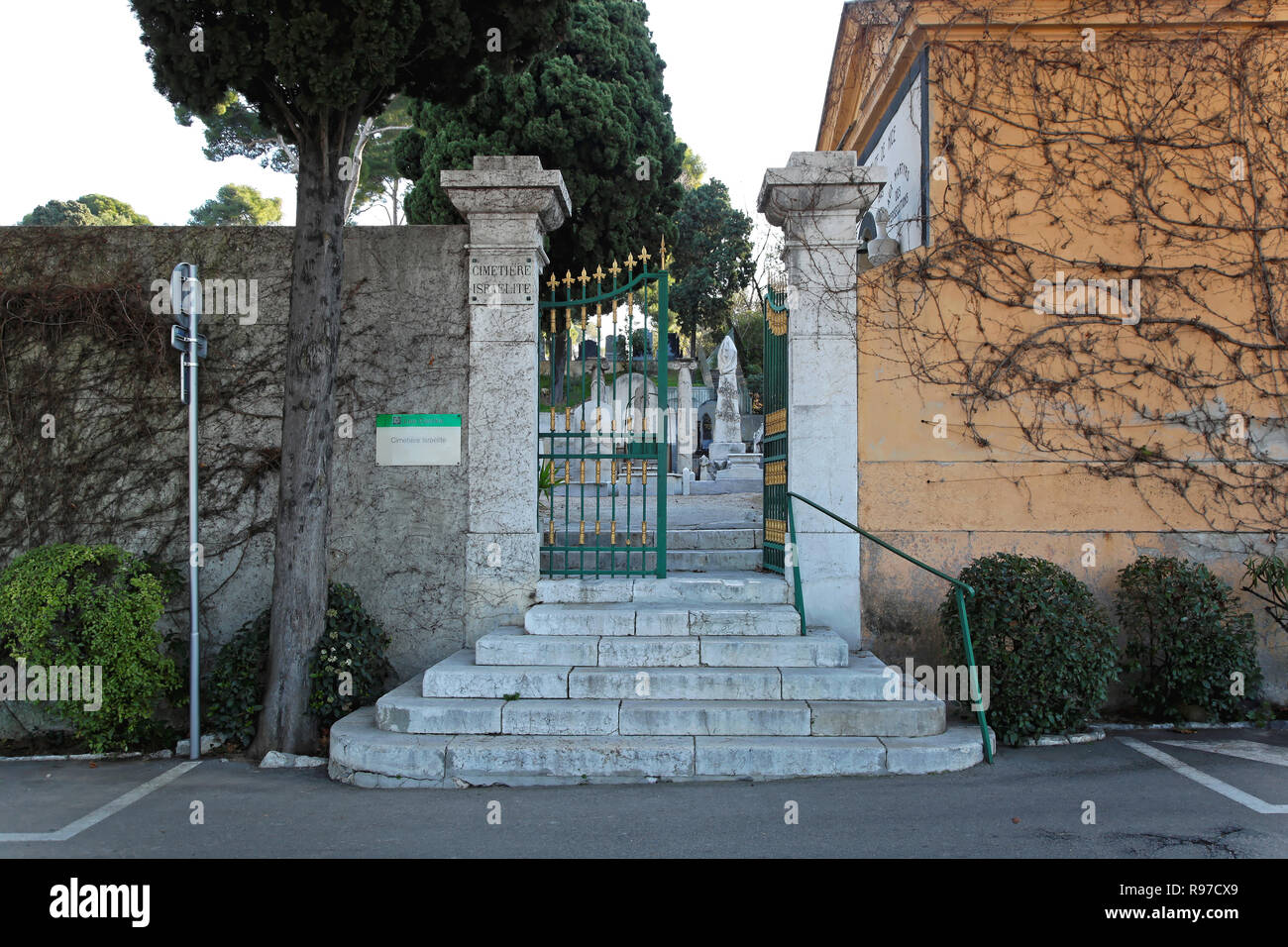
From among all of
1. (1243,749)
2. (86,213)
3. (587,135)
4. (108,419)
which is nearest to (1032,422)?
(1243,749)

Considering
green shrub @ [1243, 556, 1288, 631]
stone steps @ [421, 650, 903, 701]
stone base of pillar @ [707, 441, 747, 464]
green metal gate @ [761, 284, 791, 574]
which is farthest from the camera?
stone base of pillar @ [707, 441, 747, 464]

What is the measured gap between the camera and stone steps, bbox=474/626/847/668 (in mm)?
5770

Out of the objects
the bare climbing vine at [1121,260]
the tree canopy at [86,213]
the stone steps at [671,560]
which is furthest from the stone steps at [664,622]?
the tree canopy at [86,213]

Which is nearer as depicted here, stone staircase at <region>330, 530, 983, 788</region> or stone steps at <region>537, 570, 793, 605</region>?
stone staircase at <region>330, 530, 983, 788</region>

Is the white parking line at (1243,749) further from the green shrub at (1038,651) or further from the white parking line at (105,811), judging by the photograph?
the white parking line at (105,811)

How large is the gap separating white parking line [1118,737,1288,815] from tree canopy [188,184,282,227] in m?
38.2

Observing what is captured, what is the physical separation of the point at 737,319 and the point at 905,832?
3448 centimetres

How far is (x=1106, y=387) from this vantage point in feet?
21.9

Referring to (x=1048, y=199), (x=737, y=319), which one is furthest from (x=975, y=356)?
(x=737, y=319)

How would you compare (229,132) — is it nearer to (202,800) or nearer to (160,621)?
(160,621)

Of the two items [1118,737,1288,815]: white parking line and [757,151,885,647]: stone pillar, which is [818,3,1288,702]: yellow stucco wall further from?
[1118,737,1288,815]: white parking line

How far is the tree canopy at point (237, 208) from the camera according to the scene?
122ft

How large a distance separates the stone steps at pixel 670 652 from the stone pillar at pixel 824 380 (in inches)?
31.6

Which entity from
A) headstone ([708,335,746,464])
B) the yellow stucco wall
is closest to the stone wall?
the yellow stucco wall
